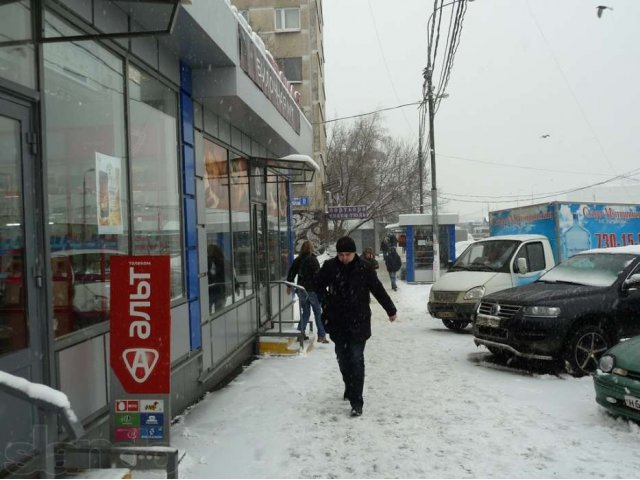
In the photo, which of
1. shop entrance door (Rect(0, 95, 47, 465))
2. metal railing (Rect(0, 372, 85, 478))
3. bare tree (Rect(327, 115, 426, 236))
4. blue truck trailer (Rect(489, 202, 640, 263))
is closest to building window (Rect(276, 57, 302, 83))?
bare tree (Rect(327, 115, 426, 236))

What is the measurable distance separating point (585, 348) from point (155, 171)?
5648 mm

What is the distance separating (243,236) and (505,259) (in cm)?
524

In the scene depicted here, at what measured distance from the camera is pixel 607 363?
16.9 ft

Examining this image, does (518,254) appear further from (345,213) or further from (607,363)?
(345,213)

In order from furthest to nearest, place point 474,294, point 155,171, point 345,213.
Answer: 1. point 345,213
2. point 474,294
3. point 155,171

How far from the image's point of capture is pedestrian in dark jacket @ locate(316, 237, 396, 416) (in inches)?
213

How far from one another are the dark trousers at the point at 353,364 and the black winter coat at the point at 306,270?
12.7 ft

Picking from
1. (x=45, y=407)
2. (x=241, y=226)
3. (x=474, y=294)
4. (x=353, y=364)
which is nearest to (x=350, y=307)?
(x=353, y=364)

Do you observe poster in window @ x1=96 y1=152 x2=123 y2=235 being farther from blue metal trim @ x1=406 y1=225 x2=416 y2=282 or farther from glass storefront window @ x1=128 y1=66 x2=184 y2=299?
blue metal trim @ x1=406 y1=225 x2=416 y2=282

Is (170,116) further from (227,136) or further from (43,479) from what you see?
(43,479)

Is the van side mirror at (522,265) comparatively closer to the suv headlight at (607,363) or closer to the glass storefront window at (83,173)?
the suv headlight at (607,363)

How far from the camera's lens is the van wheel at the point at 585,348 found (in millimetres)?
6824

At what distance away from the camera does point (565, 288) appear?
293 inches

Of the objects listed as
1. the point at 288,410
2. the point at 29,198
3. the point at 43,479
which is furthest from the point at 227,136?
the point at 43,479
